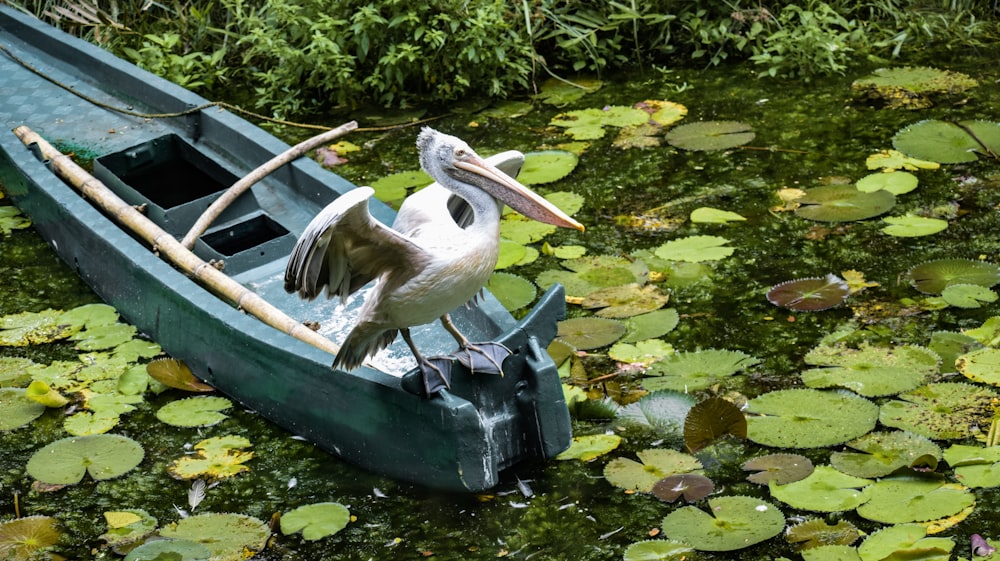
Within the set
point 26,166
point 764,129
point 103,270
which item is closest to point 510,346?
point 103,270

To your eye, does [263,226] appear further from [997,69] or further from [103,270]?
[997,69]

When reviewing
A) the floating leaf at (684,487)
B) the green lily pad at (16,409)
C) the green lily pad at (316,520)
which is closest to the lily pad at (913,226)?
the floating leaf at (684,487)

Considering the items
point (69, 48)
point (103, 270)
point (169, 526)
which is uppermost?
point (69, 48)

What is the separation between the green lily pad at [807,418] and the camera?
145 inches

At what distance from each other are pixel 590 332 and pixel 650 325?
8.7 inches

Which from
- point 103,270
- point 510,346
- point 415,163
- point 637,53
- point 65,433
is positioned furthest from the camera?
point 637,53

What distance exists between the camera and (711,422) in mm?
3699

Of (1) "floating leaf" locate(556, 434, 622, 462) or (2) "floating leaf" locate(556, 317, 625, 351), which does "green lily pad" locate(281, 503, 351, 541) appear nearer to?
(1) "floating leaf" locate(556, 434, 622, 462)

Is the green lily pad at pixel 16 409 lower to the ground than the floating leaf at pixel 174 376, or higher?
lower

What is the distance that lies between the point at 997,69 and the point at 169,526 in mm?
4854

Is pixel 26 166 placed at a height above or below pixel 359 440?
above

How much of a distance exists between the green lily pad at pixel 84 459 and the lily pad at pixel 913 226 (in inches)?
117

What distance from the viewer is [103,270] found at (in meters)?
4.62

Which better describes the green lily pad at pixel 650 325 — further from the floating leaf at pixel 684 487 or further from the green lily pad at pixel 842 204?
the green lily pad at pixel 842 204
